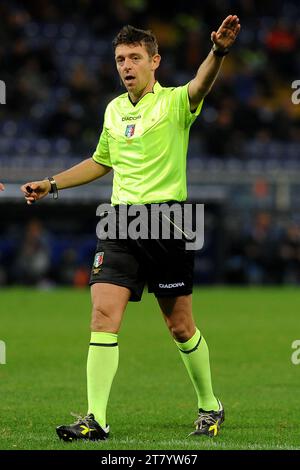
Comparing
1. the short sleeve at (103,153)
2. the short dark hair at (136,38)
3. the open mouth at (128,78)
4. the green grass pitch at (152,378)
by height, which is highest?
the short dark hair at (136,38)

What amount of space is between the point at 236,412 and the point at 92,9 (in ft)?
70.1

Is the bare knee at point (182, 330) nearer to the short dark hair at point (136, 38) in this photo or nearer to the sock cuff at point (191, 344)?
the sock cuff at point (191, 344)

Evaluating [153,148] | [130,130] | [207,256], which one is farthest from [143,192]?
[207,256]

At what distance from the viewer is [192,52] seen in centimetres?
2683

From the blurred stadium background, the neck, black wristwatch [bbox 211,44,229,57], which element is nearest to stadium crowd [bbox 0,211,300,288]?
the blurred stadium background

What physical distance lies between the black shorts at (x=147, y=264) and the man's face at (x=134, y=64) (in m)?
0.96

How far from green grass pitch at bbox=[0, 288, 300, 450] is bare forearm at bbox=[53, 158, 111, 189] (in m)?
1.57

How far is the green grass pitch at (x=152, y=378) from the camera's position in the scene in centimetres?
679

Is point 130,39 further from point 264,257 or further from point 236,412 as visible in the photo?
point 264,257

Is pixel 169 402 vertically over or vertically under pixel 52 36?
under

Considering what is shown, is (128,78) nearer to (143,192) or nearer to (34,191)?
(143,192)

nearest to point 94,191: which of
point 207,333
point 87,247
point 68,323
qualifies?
point 87,247

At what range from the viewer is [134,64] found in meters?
6.80

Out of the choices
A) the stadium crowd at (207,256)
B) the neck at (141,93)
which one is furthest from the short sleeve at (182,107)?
the stadium crowd at (207,256)
